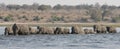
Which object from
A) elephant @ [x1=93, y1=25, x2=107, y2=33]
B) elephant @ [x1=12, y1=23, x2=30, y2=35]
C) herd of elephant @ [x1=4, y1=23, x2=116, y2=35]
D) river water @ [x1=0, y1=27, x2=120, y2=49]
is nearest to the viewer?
river water @ [x1=0, y1=27, x2=120, y2=49]

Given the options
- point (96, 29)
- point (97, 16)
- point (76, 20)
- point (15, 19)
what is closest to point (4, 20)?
point (15, 19)

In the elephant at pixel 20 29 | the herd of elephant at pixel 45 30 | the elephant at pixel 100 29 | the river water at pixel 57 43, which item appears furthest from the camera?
the elephant at pixel 100 29

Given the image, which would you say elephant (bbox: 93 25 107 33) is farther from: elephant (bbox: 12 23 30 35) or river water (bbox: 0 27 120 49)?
river water (bbox: 0 27 120 49)

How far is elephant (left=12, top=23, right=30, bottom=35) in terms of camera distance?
81.2 meters

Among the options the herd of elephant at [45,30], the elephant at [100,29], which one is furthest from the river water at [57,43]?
the elephant at [100,29]

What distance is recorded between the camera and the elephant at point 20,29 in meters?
81.2

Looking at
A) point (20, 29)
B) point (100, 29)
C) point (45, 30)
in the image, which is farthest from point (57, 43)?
point (100, 29)

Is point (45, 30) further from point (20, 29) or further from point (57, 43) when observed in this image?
point (57, 43)

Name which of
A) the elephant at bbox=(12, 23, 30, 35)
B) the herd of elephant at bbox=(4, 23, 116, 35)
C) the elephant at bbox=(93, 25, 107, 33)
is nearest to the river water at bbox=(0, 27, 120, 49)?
the elephant at bbox=(12, 23, 30, 35)

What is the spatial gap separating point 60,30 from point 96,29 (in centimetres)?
764

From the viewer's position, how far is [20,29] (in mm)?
82062

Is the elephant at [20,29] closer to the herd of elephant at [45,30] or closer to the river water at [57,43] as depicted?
the herd of elephant at [45,30]

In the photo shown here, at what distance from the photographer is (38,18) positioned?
6742 inches

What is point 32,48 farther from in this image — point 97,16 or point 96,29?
point 97,16
